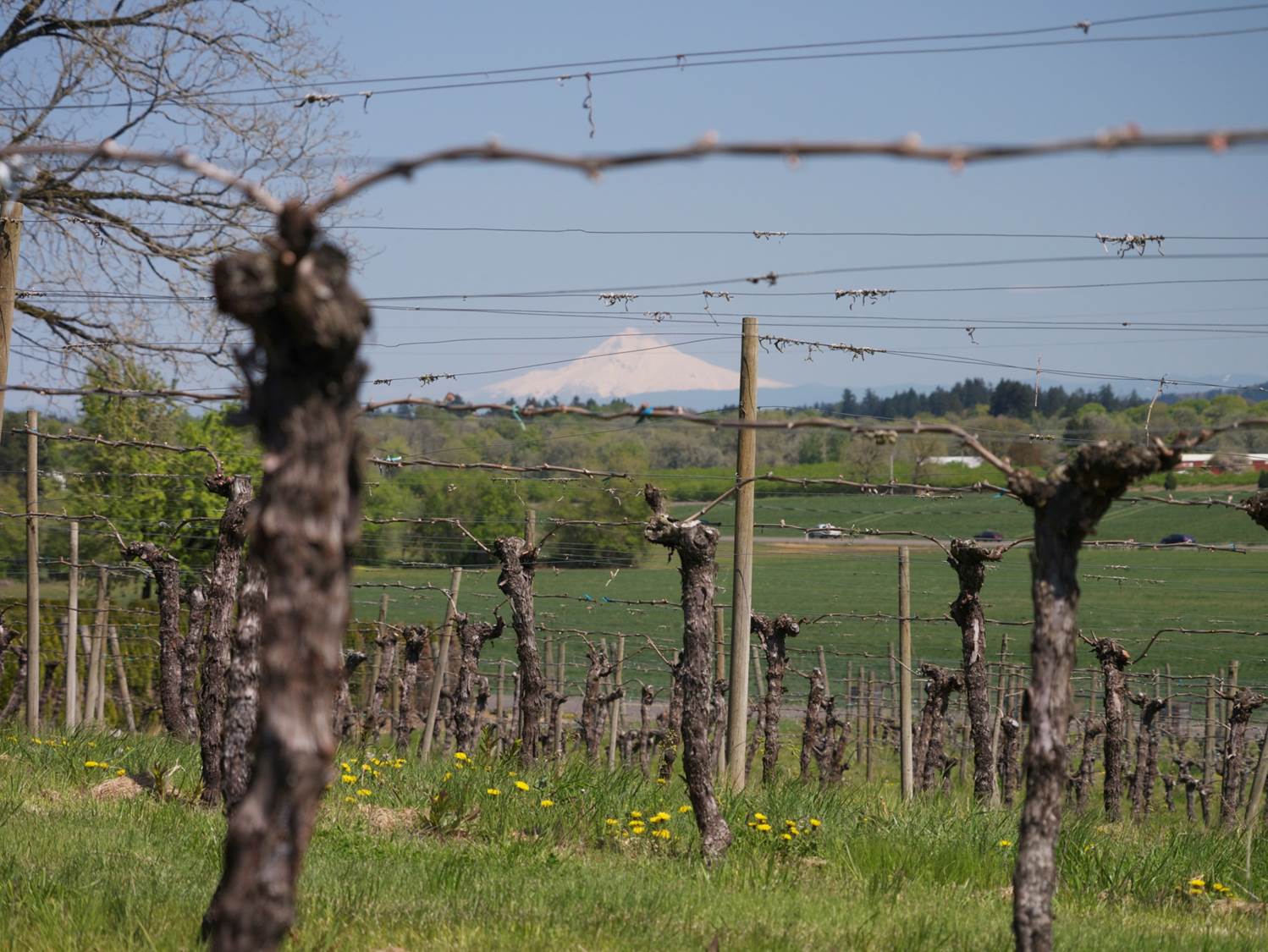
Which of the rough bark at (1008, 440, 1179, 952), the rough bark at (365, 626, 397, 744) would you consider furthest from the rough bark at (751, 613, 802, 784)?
the rough bark at (1008, 440, 1179, 952)

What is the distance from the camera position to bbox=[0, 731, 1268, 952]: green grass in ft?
Answer: 16.4

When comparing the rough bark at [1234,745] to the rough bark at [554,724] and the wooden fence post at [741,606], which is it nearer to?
the wooden fence post at [741,606]

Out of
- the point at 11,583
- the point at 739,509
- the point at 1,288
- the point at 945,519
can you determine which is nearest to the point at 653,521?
the point at 739,509

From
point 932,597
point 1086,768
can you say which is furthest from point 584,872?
point 932,597

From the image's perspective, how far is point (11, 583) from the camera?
3055 cm

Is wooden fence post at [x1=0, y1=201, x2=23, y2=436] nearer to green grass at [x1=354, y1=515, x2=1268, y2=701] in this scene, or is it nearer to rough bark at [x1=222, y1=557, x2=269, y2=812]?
rough bark at [x1=222, y1=557, x2=269, y2=812]

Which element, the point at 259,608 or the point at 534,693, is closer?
the point at 259,608

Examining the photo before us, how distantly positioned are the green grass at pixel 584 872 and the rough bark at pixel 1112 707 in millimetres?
2149

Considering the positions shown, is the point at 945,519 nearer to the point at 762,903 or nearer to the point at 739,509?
the point at 739,509

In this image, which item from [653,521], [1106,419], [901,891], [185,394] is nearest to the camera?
[185,394]

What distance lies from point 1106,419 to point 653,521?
3917 millimetres

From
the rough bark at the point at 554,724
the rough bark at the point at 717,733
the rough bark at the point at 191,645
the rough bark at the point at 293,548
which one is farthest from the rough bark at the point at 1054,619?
the rough bark at the point at 554,724

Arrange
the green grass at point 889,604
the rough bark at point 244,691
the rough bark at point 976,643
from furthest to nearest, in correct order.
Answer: the green grass at point 889,604, the rough bark at point 976,643, the rough bark at point 244,691

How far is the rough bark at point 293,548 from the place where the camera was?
273 cm
